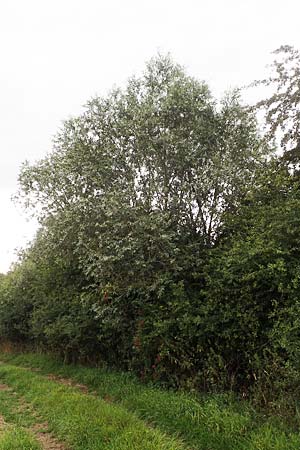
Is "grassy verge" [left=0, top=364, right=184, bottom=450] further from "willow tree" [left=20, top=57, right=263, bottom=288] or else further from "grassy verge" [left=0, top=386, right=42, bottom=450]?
"willow tree" [left=20, top=57, right=263, bottom=288]

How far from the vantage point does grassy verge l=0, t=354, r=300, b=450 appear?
5.37m

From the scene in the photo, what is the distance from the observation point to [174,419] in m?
6.57

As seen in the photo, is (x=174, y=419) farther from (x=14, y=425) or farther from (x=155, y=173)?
(x=155, y=173)

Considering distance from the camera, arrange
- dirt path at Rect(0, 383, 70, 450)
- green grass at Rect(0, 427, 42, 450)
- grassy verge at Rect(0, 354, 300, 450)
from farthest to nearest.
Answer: dirt path at Rect(0, 383, 70, 450)
green grass at Rect(0, 427, 42, 450)
grassy verge at Rect(0, 354, 300, 450)

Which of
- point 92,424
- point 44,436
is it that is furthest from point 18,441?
point 92,424

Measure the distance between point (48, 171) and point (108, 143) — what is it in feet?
8.61

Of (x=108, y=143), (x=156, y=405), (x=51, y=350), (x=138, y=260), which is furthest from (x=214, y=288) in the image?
(x=51, y=350)

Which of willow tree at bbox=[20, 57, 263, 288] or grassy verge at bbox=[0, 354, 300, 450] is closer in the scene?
grassy verge at bbox=[0, 354, 300, 450]

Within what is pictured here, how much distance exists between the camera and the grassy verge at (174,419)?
537cm

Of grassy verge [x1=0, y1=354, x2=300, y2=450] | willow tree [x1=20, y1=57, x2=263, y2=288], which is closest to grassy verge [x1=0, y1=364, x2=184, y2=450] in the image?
grassy verge [x1=0, y1=354, x2=300, y2=450]

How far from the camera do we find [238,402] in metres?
6.69

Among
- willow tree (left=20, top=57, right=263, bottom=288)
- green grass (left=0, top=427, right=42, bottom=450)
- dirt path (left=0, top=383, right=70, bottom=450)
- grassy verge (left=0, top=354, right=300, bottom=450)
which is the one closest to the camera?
grassy verge (left=0, top=354, right=300, bottom=450)

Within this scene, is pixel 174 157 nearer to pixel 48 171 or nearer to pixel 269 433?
pixel 48 171

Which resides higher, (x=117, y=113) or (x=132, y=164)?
(x=117, y=113)
